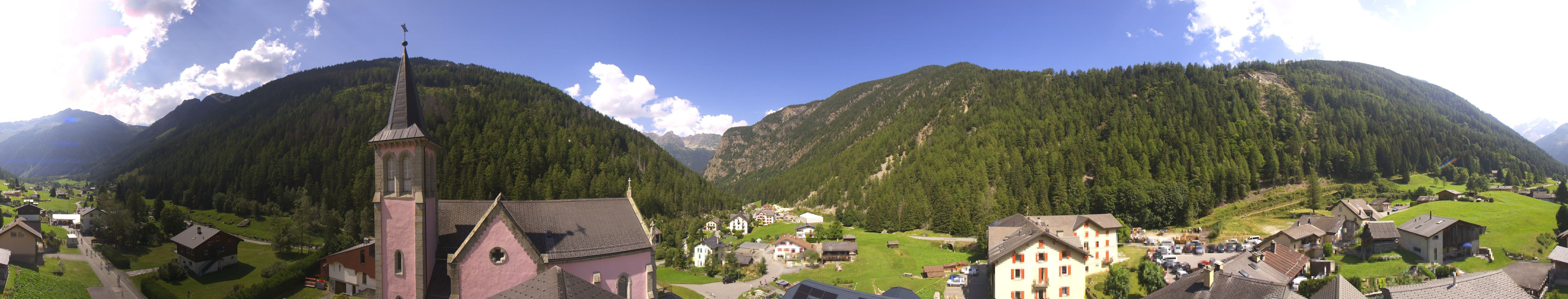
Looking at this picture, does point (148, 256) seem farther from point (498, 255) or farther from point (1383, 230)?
point (1383, 230)

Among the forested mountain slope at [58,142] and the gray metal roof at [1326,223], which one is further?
the gray metal roof at [1326,223]

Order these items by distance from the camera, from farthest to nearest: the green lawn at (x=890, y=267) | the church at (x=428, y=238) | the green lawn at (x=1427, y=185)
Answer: the green lawn at (x=1427, y=185) < the green lawn at (x=890, y=267) < the church at (x=428, y=238)

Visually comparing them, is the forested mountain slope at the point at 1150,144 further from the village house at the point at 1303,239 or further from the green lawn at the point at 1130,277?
the village house at the point at 1303,239

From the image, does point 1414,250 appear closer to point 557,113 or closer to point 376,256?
point 376,256

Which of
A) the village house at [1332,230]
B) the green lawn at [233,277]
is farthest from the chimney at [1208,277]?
the green lawn at [233,277]

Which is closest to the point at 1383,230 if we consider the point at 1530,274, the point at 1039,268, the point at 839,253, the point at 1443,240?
the point at 1443,240
